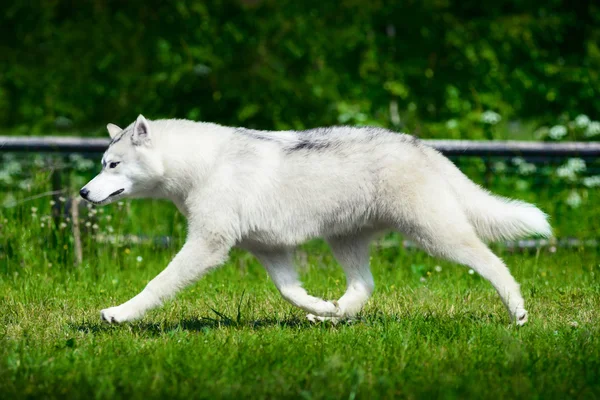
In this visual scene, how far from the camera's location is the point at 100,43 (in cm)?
955

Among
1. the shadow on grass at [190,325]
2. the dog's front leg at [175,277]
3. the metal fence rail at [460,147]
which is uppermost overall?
the metal fence rail at [460,147]

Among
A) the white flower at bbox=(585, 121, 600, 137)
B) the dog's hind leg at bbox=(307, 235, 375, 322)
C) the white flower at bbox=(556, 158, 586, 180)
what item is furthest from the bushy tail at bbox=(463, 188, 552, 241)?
the white flower at bbox=(585, 121, 600, 137)

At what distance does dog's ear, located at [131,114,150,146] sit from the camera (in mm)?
4422

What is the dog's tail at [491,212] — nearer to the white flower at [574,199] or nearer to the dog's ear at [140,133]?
the dog's ear at [140,133]

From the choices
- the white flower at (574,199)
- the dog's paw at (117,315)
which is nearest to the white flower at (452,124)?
the white flower at (574,199)

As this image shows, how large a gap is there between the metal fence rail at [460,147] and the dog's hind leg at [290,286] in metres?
2.33

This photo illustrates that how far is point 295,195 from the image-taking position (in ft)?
14.8

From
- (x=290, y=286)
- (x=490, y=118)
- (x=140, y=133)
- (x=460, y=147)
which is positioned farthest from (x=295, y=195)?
(x=490, y=118)

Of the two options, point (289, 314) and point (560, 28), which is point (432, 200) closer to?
point (289, 314)

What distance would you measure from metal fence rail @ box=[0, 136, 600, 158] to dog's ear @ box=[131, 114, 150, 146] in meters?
2.22

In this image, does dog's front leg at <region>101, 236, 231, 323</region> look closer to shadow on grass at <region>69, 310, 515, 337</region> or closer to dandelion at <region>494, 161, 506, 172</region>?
shadow on grass at <region>69, 310, 515, 337</region>

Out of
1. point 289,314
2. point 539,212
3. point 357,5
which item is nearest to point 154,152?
point 289,314

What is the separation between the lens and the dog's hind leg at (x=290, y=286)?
4.56 m

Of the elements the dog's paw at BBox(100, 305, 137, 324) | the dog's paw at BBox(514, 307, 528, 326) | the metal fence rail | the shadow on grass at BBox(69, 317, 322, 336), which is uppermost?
the metal fence rail
